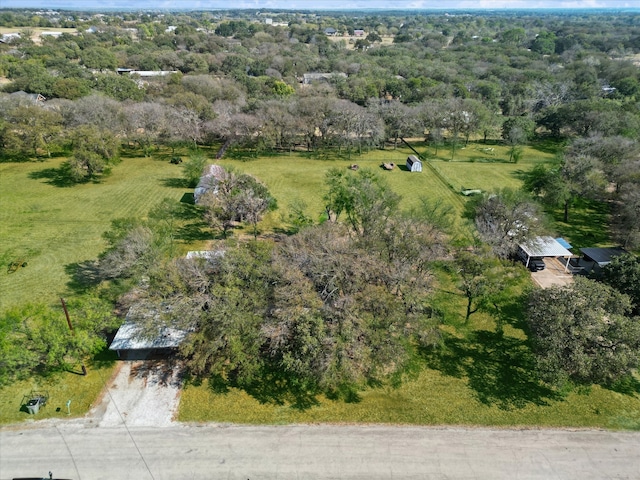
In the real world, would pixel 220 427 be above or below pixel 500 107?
below

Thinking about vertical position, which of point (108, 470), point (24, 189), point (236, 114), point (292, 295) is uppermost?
point (236, 114)

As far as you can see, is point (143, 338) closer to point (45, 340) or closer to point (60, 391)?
point (45, 340)

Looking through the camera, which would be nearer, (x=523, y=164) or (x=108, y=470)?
(x=108, y=470)

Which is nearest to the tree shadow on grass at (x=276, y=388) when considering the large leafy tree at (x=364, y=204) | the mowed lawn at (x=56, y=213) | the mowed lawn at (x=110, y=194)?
the large leafy tree at (x=364, y=204)

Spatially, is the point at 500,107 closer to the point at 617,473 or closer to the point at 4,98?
the point at 617,473

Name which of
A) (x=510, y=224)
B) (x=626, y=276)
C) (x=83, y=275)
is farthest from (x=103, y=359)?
(x=626, y=276)

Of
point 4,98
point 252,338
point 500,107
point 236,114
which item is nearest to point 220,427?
point 252,338

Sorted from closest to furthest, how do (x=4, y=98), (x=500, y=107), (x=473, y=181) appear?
(x=473, y=181) → (x=4, y=98) → (x=500, y=107)
